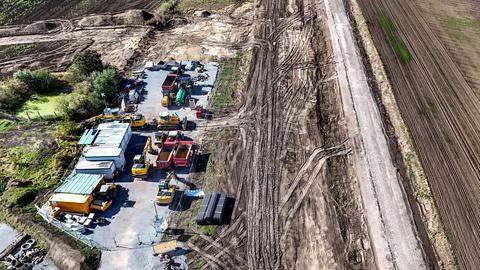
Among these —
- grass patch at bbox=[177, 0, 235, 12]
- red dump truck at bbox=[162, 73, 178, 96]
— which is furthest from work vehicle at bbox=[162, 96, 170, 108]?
grass patch at bbox=[177, 0, 235, 12]

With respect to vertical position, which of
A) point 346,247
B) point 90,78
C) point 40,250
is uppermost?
point 90,78

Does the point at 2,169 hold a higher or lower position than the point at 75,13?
lower

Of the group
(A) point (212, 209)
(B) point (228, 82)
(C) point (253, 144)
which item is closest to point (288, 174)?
(C) point (253, 144)

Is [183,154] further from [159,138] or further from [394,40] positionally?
[394,40]

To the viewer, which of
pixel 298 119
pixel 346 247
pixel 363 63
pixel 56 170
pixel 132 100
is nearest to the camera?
pixel 346 247

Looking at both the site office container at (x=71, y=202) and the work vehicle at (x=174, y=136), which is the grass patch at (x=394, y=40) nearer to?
the work vehicle at (x=174, y=136)

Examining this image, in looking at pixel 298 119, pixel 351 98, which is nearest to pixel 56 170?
pixel 298 119

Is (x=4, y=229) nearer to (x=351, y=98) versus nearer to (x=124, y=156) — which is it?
(x=124, y=156)
